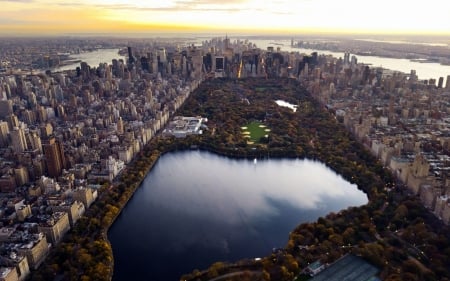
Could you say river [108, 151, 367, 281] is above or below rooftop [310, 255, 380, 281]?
below

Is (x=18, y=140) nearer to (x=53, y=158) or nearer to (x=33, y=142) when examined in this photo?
(x=33, y=142)

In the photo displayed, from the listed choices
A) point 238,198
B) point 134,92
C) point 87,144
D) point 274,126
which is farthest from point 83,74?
point 238,198

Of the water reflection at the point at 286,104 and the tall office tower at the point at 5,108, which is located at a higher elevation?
the tall office tower at the point at 5,108

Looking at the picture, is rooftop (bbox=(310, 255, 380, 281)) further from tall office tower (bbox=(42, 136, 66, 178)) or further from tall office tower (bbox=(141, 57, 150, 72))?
tall office tower (bbox=(141, 57, 150, 72))

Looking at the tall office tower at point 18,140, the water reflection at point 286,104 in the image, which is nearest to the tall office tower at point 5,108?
the tall office tower at point 18,140

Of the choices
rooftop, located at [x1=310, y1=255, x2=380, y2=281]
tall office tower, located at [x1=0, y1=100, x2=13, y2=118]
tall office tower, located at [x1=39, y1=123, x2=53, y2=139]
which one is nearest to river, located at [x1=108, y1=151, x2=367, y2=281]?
rooftop, located at [x1=310, y1=255, x2=380, y2=281]

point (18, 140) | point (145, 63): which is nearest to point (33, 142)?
point (18, 140)

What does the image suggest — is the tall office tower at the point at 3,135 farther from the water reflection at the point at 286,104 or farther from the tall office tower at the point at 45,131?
the water reflection at the point at 286,104
